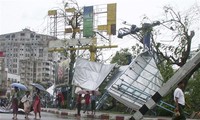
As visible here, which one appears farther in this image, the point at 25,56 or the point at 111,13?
the point at 25,56

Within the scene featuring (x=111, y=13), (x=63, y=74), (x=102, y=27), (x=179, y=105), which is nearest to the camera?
(x=179, y=105)

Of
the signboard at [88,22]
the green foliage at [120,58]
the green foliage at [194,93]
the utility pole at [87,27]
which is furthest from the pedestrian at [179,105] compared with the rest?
the green foliage at [120,58]

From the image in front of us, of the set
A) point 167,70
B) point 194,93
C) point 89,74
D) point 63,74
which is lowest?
point 194,93

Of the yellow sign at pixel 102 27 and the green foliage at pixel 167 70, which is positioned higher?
the yellow sign at pixel 102 27

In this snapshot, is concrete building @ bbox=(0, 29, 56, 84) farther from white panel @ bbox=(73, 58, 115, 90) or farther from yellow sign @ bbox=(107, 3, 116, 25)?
white panel @ bbox=(73, 58, 115, 90)

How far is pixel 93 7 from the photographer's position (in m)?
38.9

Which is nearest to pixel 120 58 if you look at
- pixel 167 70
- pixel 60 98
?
pixel 60 98

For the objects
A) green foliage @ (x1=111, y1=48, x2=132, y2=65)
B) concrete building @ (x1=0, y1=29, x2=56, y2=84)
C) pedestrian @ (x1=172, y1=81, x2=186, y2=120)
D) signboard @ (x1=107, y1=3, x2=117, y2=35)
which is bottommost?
concrete building @ (x1=0, y1=29, x2=56, y2=84)

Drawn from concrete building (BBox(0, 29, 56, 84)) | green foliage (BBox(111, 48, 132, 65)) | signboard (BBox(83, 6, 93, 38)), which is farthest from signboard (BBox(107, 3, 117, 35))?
concrete building (BBox(0, 29, 56, 84))

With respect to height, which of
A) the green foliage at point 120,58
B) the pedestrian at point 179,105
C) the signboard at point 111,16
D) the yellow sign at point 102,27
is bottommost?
the green foliage at point 120,58

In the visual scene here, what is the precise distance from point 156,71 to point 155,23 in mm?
3299

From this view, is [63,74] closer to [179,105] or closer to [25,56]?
[179,105]

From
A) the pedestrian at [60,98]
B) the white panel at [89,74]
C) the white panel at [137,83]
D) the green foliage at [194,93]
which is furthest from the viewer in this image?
the pedestrian at [60,98]

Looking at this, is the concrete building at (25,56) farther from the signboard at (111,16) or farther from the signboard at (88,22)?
the signboard at (111,16)
